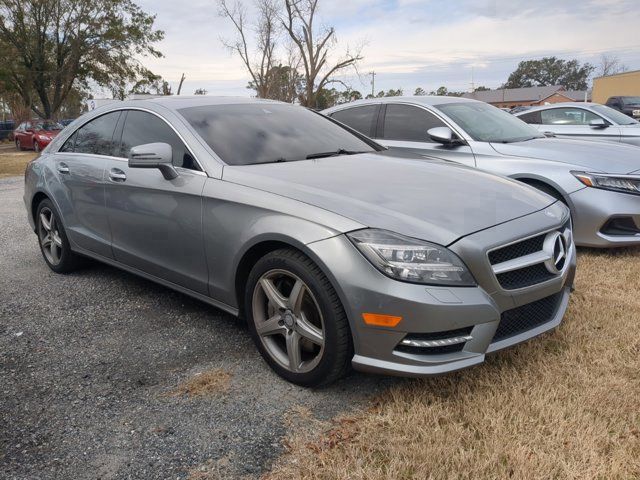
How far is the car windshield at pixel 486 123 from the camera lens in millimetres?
5566

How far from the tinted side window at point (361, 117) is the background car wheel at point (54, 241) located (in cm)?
Answer: 331

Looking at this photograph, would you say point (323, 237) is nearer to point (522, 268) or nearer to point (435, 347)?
point (435, 347)

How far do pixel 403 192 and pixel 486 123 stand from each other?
3.44 meters

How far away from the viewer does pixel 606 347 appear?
9.80 feet

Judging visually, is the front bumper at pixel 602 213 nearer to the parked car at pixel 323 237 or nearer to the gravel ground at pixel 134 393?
the parked car at pixel 323 237

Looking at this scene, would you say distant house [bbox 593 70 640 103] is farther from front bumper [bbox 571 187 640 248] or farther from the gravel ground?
the gravel ground

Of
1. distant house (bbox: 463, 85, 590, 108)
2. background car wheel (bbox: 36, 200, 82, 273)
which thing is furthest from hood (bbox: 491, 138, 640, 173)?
distant house (bbox: 463, 85, 590, 108)

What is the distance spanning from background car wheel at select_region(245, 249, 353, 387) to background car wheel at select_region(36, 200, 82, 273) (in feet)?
8.09

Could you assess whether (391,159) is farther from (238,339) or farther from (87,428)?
(87,428)

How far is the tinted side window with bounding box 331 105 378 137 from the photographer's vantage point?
6242 mm

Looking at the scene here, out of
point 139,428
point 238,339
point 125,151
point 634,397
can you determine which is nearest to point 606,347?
point 634,397

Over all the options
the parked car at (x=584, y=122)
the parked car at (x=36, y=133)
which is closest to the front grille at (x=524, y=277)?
the parked car at (x=584, y=122)

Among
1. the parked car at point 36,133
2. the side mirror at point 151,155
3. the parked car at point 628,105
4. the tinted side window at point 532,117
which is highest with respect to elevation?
the side mirror at point 151,155

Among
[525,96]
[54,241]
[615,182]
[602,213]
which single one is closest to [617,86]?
[525,96]
